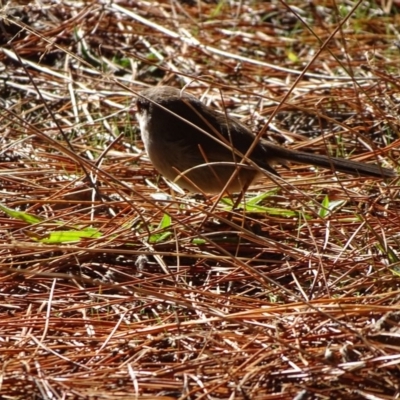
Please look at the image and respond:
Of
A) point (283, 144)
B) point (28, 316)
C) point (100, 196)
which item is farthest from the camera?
point (283, 144)

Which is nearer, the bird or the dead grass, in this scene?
the dead grass

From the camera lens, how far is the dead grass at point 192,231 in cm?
317

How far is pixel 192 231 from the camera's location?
3.82 meters

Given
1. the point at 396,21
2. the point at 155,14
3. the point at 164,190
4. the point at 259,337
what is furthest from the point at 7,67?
the point at 259,337

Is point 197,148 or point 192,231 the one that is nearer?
point 192,231

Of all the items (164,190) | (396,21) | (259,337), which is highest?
(396,21)

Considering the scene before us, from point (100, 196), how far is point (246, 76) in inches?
83.1

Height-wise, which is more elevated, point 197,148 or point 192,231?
point 192,231

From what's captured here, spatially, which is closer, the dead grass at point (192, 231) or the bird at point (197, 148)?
the dead grass at point (192, 231)

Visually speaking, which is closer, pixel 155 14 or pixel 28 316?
pixel 28 316

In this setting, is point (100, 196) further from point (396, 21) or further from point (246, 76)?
point (396, 21)

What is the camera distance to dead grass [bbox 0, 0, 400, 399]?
3.17 meters

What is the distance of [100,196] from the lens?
4852 millimetres

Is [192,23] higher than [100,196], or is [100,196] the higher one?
[192,23]
